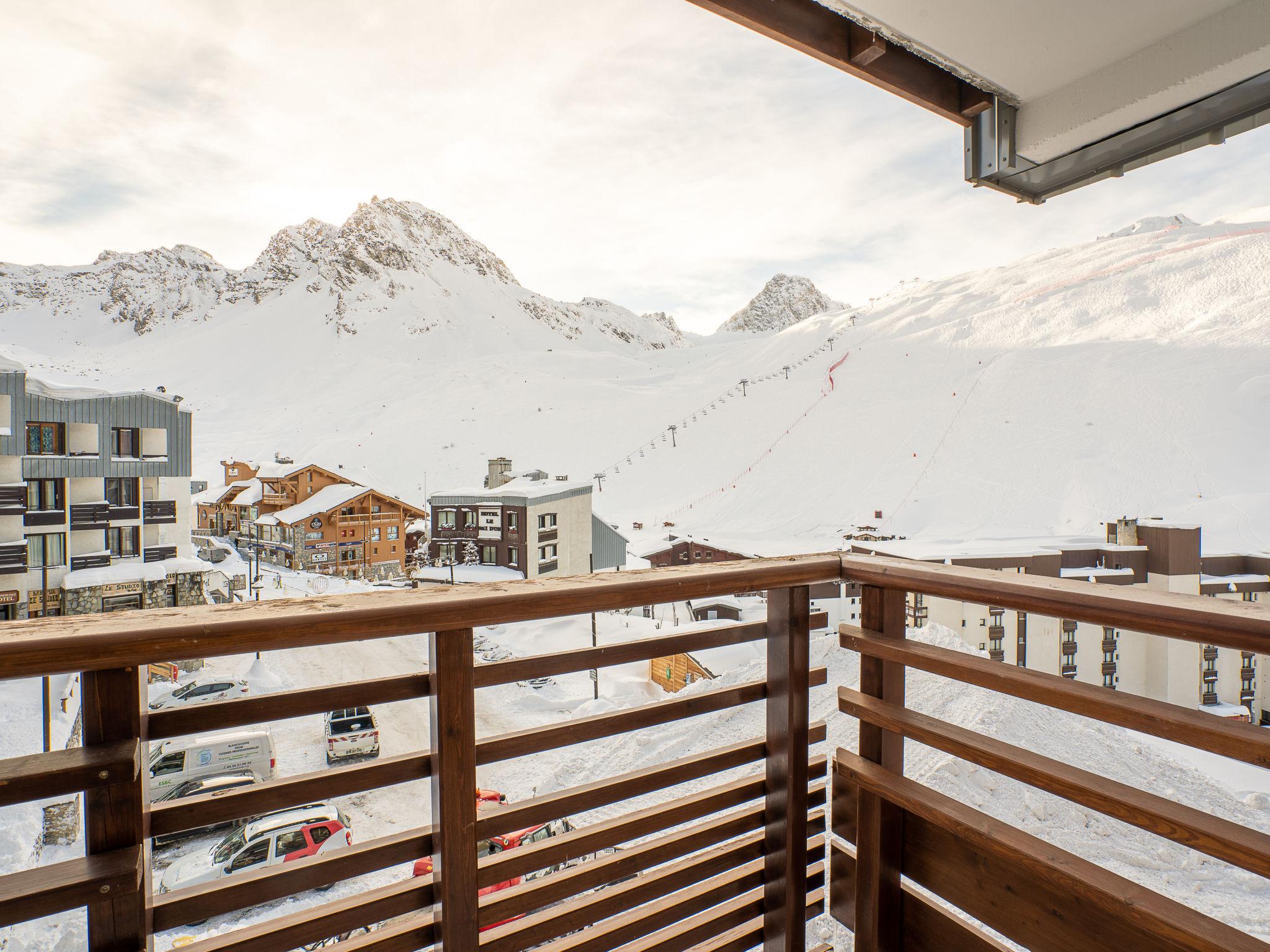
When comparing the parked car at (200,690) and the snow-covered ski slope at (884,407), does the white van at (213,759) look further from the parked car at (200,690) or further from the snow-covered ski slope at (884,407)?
the snow-covered ski slope at (884,407)

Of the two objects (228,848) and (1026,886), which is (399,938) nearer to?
(1026,886)

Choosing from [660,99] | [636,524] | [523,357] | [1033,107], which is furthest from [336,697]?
[523,357]

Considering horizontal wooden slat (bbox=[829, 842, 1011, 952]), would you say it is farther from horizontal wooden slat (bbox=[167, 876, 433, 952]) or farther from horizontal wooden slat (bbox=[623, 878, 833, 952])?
horizontal wooden slat (bbox=[167, 876, 433, 952])

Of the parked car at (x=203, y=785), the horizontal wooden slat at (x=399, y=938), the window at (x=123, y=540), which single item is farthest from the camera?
the window at (x=123, y=540)

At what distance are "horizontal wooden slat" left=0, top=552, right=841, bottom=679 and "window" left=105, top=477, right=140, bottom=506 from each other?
42.1ft

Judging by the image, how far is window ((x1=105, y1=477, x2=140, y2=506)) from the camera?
10555 millimetres

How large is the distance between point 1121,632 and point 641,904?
16288 mm

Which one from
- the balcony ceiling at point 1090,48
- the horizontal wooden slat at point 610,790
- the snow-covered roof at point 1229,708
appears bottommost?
the snow-covered roof at point 1229,708

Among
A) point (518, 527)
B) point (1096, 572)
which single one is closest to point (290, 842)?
point (518, 527)

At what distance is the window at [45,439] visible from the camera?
9.34 metres

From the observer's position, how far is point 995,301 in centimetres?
4531

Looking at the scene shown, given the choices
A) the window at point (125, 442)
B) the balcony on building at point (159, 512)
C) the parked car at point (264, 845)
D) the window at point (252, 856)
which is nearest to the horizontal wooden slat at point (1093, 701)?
the parked car at point (264, 845)

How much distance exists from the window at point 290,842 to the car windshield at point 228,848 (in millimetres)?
257

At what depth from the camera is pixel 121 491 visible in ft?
35.1
